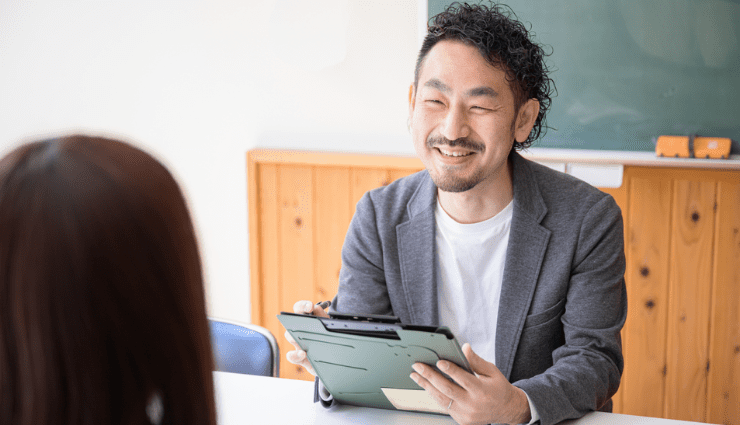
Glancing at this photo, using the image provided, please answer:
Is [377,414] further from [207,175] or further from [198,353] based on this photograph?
[207,175]

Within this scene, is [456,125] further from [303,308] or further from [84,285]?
[84,285]

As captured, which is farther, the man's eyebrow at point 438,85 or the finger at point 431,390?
the man's eyebrow at point 438,85

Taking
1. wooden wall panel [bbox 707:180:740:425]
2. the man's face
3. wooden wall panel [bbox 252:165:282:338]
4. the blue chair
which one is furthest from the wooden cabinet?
the blue chair

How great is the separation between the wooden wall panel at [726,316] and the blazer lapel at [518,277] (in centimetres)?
103

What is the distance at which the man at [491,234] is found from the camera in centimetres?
140

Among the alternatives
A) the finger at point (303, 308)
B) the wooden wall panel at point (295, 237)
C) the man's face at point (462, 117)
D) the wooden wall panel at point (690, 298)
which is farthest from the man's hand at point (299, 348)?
the wooden wall panel at point (690, 298)

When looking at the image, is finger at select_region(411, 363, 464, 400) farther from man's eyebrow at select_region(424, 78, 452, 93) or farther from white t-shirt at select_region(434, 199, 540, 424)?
man's eyebrow at select_region(424, 78, 452, 93)

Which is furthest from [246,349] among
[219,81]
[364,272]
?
[219,81]

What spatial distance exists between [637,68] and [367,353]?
5.11 ft

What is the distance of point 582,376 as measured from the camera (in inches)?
48.4

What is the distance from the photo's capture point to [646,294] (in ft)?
7.40

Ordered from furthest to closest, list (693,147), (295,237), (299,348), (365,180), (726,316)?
(295,237), (365,180), (726,316), (693,147), (299,348)

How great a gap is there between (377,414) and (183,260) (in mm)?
776

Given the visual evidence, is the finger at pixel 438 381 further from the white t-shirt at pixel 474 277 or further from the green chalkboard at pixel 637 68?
the green chalkboard at pixel 637 68
